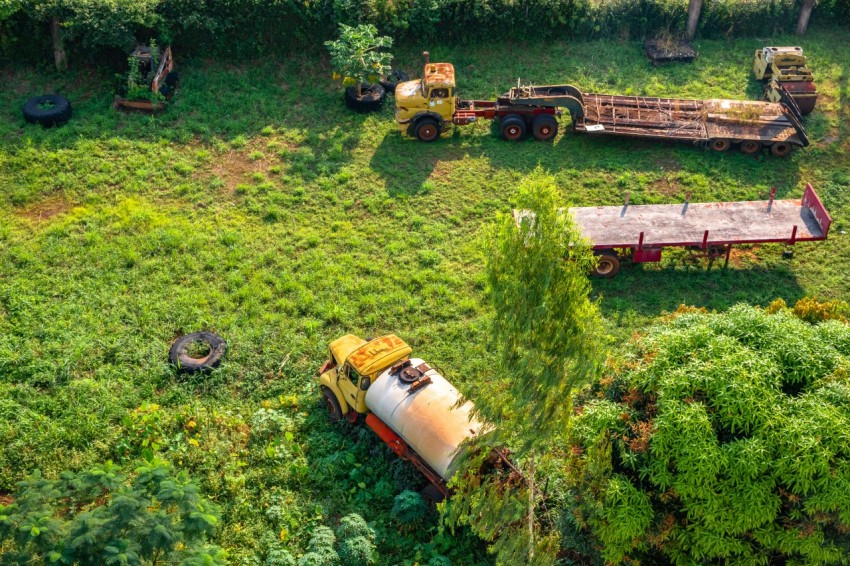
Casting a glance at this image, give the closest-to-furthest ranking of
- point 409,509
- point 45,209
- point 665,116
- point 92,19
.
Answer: point 409,509
point 45,209
point 665,116
point 92,19

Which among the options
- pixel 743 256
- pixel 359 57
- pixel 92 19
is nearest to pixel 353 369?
pixel 743 256

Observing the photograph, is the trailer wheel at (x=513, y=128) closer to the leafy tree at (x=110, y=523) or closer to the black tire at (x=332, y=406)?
the black tire at (x=332, y=406)

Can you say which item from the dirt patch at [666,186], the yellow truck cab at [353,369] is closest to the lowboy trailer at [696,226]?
the dirt patch at [666,186]

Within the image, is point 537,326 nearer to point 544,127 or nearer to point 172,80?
point 544,127

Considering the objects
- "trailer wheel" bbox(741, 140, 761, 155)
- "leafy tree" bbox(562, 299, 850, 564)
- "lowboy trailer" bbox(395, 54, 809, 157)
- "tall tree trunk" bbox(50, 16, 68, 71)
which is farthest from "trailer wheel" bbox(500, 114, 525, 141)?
"tall tree trunk" bbox(50, 16, 68, 71)

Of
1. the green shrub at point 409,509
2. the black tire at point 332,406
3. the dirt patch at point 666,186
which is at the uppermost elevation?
the dirt patch at point 666,186

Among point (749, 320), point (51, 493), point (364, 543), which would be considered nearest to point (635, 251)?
point (749, 320)

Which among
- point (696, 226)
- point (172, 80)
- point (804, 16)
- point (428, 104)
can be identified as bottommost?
point (696, 226)
